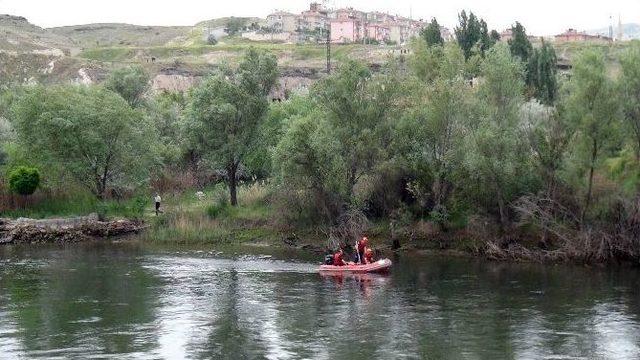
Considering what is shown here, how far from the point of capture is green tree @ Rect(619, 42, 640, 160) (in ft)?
157

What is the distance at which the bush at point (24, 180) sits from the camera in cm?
6291

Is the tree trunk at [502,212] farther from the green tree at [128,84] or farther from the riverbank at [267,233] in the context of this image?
the green tree at [128,84]

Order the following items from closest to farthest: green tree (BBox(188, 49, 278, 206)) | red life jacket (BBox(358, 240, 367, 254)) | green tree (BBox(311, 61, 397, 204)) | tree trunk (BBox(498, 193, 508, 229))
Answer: red life jacket (BBox(358, 240, 367, 254))
tree trunk (BBox(498, 193, 508, 229))
green tree (BBox(311, 61, 397, 204))
green tree (BBox(188, 49, 278, 206))

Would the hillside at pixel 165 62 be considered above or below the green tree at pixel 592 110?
above

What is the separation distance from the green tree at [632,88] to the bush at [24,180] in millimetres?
43011

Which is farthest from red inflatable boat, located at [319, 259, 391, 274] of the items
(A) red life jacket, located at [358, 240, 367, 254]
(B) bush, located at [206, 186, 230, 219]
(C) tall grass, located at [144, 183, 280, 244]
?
(B) bush, located at [206, 186, 230, 219]

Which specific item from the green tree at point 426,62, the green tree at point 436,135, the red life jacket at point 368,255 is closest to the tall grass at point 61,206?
the green tree at point 436,135

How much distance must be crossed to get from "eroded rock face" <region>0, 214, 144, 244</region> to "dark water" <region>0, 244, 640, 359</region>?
864 centimetres

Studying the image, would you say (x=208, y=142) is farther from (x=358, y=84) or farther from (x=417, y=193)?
(x=417, y=193)

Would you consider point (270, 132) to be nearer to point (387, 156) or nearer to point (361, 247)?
point (387, 156)

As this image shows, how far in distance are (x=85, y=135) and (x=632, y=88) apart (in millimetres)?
39734

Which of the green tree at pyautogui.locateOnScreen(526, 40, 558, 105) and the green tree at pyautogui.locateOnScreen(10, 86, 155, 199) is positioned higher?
the green tree at pyautogui.locateOnScreen(526, 40, 558, 105)

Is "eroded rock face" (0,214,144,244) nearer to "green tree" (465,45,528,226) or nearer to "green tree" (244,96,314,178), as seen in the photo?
"green tree" (244,96,314,178)

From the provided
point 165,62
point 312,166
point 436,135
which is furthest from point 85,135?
point 165,62
